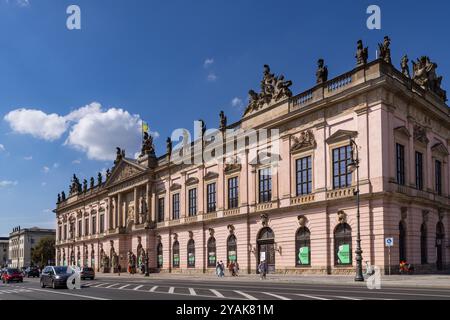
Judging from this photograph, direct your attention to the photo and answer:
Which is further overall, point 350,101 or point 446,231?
point 446,231

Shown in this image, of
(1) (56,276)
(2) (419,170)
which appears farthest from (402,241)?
(1) (56,276)

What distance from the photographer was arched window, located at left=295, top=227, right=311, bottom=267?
43531 mm

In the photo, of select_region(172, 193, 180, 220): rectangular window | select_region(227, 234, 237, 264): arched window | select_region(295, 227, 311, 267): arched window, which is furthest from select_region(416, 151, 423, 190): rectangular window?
select_region(172, 193, 180, 220): rectangular window

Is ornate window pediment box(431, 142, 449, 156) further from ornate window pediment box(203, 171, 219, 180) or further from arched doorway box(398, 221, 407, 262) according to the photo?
ornate window pediment box(203, 171, 219, 180)

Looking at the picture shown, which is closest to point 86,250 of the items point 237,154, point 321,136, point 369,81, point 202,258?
point 202,258

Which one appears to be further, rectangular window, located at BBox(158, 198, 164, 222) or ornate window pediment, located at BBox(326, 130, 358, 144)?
rectangular window, located at BBox(158, 198, 164, 222)

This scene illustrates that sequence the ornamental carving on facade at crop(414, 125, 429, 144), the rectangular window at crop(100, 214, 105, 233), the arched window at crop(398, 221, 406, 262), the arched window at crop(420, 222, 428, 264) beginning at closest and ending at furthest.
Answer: the arched window at crop(398, 221, 406, 262), the arched window at crop(420, 222, 428, 264), the ornamental carving on facade at crop(414, 125, 429, 144), the rectangular window at crop(100, 214, 105, 233)

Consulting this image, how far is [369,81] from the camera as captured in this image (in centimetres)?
3922

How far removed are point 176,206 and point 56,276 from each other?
34495 mm

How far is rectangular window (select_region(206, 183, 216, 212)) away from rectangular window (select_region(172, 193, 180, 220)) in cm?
721

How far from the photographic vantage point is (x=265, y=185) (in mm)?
49312

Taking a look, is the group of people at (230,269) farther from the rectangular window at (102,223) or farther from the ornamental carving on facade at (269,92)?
the rectangular window at (102,223)
